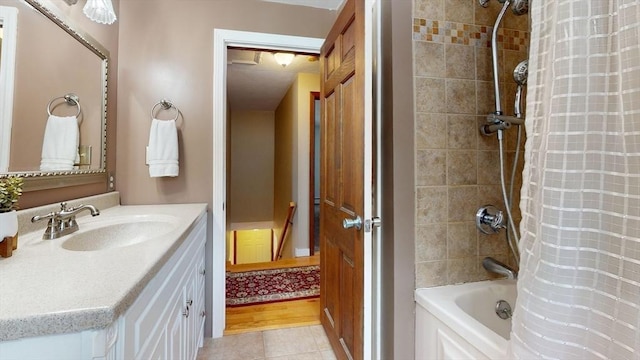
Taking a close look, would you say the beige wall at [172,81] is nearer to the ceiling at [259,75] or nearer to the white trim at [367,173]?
the ceiling at [259,75]

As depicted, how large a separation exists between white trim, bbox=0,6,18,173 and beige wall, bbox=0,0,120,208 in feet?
0.13

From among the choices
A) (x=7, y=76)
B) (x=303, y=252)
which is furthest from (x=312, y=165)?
(x=7, y=76)

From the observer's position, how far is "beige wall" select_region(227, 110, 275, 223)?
228 inches

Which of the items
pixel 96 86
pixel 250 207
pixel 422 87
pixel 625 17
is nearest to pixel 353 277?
pixel 422 87

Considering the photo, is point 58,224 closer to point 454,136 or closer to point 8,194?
point 8,194

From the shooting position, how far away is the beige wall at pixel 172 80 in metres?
1.83

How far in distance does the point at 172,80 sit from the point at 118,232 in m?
1.07

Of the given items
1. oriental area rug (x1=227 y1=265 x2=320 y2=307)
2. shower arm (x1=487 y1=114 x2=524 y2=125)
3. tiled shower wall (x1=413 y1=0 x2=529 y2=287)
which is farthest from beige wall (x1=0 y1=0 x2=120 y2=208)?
shower arm (x1=487 y1=114 x2=524 y2=125)

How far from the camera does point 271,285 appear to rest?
8.75 ft

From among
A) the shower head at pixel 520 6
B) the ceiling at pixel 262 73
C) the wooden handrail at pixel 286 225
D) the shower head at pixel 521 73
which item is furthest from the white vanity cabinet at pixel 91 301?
the wooden handrail at pixel 286 225

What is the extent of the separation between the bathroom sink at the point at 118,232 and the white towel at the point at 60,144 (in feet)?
0.98

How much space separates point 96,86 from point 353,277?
177 cm

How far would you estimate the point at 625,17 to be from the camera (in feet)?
1.71

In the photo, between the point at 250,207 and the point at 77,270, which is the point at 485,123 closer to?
the point at 77,270
